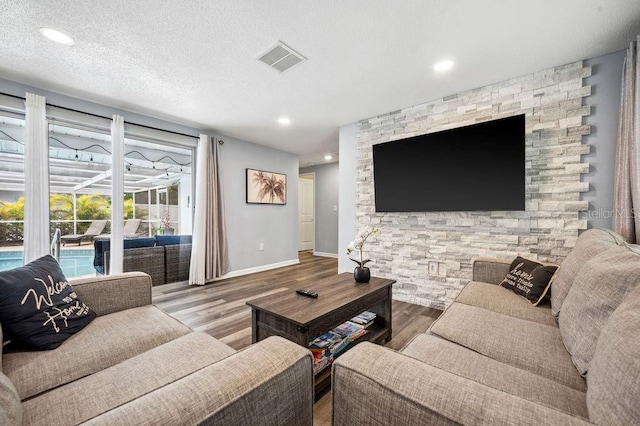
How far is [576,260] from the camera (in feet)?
4.76

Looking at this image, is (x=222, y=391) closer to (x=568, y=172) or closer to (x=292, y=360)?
(x=292, y=360)

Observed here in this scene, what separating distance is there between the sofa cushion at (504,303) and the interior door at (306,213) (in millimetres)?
5222

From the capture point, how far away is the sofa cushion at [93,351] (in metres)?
0.95

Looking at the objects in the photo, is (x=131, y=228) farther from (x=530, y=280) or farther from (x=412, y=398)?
(x=530, y=280)

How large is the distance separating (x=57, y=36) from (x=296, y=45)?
5.54 ft

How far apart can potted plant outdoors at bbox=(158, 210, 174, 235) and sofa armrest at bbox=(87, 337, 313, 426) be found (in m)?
4.21

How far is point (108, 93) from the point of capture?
8.93ft

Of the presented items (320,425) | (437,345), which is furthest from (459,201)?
(320,425)

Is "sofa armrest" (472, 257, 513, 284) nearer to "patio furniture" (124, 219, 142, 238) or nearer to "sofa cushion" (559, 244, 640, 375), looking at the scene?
"sofa cushion" (559, 244, 640, 375)

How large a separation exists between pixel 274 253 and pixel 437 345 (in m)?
4.02

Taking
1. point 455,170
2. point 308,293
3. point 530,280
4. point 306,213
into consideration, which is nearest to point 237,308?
point 308,293

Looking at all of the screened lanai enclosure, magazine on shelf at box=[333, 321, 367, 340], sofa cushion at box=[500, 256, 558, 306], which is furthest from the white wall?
the screened lanai enclosure

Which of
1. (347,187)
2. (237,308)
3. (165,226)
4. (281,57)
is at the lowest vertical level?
(237,308)

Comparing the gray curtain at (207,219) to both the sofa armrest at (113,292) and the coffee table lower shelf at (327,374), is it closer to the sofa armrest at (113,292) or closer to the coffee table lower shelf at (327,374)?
the sofa armrest at (113,292)
